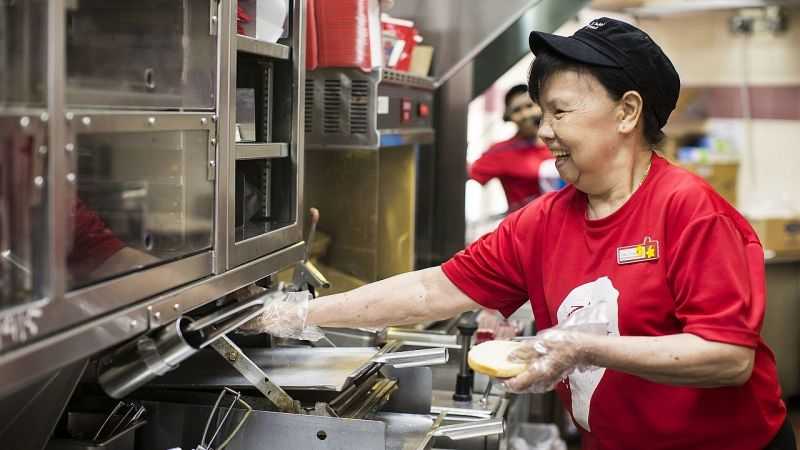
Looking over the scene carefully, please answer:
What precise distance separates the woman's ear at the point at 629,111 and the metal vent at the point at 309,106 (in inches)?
44.2

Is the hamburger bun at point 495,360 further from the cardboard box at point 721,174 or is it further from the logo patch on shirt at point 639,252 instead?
the cardboard box at point 721,174

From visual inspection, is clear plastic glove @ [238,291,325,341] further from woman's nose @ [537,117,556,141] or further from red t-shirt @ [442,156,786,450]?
woman's nose @ [537,117,556,141]

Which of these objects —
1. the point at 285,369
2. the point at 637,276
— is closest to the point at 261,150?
the point at 285,369

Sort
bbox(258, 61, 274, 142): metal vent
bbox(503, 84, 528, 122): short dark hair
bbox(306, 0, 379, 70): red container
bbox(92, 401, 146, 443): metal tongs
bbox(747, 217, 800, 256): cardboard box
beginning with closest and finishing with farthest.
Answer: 1. bbox(92, 401, 146, 443): metal tongs
2. bbox(258, 61, 274, 142): metal vent
3. bbox(306, 0, 379, 70): red container
4. bbox(503, 84, 528, 122): short dark hair
5. bbox(747, 217, 800, 256): cardboard box

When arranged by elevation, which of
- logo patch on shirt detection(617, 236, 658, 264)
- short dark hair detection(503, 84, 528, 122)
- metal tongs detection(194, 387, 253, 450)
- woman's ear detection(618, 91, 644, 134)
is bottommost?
metal tongs detection(194, 387, 253, 450)

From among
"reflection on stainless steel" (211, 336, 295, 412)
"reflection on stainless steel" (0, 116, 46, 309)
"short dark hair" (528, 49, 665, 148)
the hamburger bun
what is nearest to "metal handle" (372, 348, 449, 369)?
the hamburger bun

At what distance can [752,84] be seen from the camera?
6539mm

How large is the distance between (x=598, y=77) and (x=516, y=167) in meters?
2.60

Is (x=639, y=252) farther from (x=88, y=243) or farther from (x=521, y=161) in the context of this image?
(x=521, y=161)

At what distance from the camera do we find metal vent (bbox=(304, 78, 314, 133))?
8.59 ft

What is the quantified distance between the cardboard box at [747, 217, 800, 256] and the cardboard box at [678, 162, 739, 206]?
0.70 m

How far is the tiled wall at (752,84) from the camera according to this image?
20.7ft

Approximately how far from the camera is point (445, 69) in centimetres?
343

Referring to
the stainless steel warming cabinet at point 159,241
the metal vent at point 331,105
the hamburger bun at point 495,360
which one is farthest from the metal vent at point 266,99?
the hamburger bun at point 495,360
